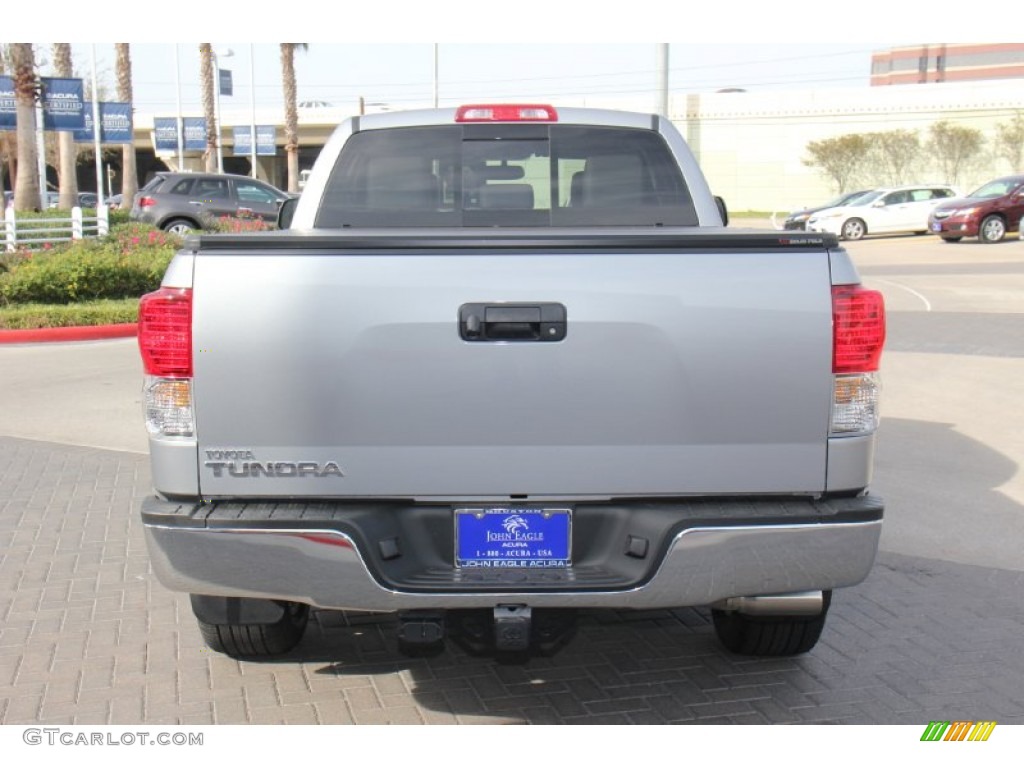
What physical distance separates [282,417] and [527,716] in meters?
1.43

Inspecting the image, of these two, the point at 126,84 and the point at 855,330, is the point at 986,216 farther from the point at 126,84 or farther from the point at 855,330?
the point at 855,330

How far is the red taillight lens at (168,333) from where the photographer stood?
3338 millimetres

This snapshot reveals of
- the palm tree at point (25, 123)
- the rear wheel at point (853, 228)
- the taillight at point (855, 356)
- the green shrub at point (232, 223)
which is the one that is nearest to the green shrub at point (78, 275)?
the green shrub at point (232, 223)

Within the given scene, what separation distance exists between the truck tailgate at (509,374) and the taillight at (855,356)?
51 mm

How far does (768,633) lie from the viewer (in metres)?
4.34

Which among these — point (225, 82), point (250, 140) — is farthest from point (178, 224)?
point (250, 140)

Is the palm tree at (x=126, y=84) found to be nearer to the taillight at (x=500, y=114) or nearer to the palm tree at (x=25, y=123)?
the palm tree at (x=25, y=123)

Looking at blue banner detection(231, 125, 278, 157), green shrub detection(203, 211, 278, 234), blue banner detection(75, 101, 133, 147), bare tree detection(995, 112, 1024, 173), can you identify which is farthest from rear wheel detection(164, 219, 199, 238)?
bare tree detection(995, 112, 1024, 173)

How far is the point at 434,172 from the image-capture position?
5.23 m

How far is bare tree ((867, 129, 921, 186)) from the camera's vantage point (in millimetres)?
52906

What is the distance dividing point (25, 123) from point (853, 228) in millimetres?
22252

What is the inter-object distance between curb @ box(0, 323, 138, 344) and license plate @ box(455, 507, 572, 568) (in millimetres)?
10992
